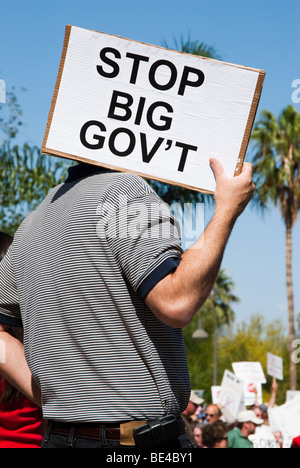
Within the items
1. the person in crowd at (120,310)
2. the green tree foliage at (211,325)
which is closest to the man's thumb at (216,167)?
the person in crowd at (120,310)

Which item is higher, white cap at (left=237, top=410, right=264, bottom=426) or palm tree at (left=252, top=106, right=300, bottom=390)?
palm tree at (left=252, top=106, right=300, bottom=390)

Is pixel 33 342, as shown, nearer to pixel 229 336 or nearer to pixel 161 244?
pixel 161 244

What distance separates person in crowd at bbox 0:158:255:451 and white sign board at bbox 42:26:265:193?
0.19 meters

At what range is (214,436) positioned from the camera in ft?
29.0

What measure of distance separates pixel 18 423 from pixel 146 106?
5.01 ft

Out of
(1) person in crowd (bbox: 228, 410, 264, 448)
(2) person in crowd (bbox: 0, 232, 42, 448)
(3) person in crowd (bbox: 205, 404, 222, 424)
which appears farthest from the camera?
(3) person in crowd (bbox: 205, 404, 222, 424)

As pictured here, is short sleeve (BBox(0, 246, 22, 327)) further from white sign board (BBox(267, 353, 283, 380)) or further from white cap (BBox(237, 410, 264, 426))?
white sign board (BBox(267, 353, 283, 380))

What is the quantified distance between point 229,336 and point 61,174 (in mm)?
47708

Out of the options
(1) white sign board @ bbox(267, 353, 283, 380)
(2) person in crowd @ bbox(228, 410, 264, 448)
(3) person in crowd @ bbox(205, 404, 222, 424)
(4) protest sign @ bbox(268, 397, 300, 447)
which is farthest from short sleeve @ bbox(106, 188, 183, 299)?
(1) white sign board @ bbox(267, 353, 283, 380)

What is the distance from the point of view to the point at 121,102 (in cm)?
248

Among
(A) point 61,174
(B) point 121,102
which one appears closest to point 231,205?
(B) point 121,102

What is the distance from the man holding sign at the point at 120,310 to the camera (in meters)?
2.06

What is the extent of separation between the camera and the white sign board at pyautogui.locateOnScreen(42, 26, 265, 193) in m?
2.46

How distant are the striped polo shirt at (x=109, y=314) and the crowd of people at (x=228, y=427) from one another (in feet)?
20.3
